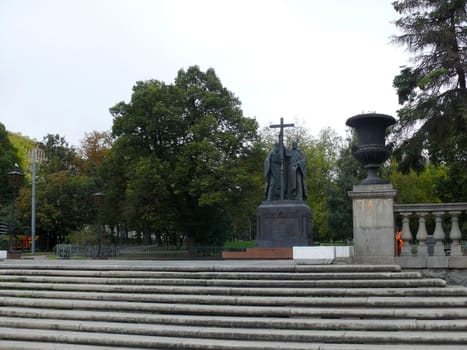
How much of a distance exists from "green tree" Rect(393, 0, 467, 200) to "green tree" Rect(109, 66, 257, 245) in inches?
586

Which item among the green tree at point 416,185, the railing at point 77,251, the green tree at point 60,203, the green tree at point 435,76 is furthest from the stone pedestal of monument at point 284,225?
the green tree at point 60,203

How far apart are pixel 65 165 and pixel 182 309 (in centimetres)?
4565

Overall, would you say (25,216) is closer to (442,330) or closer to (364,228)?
(364,228)

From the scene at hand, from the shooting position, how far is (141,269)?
9469mm

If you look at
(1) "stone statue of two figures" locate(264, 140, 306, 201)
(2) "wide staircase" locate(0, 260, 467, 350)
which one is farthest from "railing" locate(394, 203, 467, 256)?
(1) "stone statue of two figures" locate(264, 140, 306, 201)

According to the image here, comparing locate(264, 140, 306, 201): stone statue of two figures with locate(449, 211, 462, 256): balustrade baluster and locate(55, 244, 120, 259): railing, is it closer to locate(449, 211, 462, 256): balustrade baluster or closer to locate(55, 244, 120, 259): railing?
locate(449, 211, 462, 256): balustrade baluster

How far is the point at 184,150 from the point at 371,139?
22.9 meters

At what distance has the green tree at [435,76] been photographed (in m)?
15.2

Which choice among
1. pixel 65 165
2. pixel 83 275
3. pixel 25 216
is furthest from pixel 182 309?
pixel 65 165

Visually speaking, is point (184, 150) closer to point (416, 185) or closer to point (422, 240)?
point (416, 185)

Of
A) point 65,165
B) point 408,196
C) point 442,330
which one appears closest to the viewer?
point 442,330

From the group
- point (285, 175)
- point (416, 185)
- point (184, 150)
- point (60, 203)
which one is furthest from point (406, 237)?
point (60, 203)

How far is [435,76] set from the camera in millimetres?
13930

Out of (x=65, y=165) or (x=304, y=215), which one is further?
(x=65, y=165)
